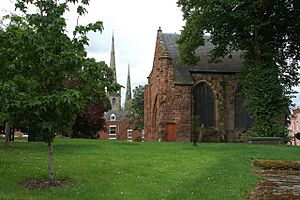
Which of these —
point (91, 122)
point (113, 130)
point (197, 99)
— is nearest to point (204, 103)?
point (197, 99)

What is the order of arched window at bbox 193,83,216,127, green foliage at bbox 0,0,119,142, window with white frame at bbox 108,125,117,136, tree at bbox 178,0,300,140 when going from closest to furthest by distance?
green foliage at bbox 0,0,119,142 → tree at bbox 178,0,300,140 → arched window at bbox 193,83,216,127 → window with white frame at bbox 108,125,117,136

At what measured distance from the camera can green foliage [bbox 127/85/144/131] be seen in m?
76.4

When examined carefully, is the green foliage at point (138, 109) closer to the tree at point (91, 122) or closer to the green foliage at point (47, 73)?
the tree at point (91, 122)

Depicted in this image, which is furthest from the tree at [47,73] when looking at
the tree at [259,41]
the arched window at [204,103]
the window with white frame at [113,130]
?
the window with white frame at [113,130]

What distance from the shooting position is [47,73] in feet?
37.8

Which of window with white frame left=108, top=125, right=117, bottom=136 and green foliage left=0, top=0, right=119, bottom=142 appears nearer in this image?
green foliage left=0, top=0, right=119, bottom=142

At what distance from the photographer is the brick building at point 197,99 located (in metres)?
47.5

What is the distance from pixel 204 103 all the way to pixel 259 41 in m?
14.2

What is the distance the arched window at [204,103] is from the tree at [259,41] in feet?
37.2

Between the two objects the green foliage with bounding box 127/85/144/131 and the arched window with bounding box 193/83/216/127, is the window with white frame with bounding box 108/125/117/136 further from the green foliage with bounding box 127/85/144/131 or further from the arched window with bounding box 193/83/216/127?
the arched window with bounding box 193/83/216/127

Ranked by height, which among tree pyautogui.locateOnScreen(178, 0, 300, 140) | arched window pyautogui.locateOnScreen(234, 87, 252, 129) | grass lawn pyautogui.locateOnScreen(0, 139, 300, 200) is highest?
tree pyautogui.locateOnScreen(178, 0, 300, 140)

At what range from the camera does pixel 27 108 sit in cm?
1062

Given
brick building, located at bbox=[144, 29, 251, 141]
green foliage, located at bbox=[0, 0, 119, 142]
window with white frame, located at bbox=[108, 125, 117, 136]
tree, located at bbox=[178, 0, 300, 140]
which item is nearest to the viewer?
green foliage, located at bbox=[0, 0, 119, 142]

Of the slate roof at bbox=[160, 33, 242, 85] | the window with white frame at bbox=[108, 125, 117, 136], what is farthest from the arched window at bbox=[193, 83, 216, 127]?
the window with white frame at bbox=[108, 125, 117, 136]
